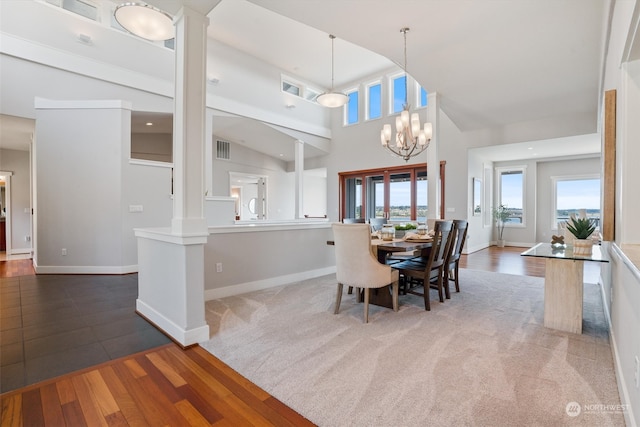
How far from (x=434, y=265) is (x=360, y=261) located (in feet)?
3.23

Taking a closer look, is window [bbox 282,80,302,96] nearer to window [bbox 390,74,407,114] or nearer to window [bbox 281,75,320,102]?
window [bbox 281,75,320,102]

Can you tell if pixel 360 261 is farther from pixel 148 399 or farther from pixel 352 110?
pixel 352 110

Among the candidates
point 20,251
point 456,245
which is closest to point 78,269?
point 20,251

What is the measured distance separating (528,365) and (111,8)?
7894 mm

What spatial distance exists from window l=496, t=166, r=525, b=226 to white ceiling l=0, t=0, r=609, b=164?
2.25 m

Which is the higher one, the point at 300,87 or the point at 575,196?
the point at 300,87

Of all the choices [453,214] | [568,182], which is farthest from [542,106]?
[568,182]

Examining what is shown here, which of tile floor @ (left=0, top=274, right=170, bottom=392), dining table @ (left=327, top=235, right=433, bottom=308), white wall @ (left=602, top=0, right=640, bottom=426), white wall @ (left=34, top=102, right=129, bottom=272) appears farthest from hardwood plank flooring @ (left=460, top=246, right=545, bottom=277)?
white wall @ (left=34, top=102, right=129, bottom=272)

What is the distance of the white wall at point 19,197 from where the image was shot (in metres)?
7.10

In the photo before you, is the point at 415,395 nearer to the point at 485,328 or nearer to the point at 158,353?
the point at 485,328

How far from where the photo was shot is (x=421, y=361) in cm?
210

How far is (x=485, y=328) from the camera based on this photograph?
2.69 m

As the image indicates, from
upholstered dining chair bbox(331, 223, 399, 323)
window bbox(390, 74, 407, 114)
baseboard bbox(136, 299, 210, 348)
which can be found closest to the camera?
baseboard bbox(136, 299, 210, 348)

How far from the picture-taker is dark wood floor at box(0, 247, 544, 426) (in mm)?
1554
